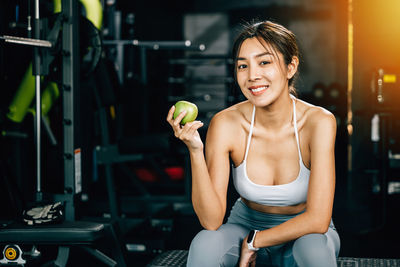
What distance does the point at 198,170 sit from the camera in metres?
1.70

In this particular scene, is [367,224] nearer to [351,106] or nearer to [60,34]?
[351,106]

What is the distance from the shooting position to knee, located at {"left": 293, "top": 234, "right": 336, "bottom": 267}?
1.55 m

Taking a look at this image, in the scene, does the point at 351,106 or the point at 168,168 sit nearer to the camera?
the point at 351,106

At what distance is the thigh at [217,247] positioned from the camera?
1.65 meters

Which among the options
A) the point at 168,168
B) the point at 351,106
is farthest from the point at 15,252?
the point at 168,168

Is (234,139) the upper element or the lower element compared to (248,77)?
lower

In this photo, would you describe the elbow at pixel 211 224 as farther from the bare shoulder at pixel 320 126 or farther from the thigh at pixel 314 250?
the bare shoulder at pixel 320 126

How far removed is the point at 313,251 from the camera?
156cm

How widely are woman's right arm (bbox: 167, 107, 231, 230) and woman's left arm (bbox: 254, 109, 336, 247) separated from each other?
0.62 feet

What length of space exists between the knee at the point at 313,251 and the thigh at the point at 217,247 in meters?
0.22

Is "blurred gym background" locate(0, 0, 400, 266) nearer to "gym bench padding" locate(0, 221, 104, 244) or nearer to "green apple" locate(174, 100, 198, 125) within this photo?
"gym bench padding" locate(0, 221, 104, 244)

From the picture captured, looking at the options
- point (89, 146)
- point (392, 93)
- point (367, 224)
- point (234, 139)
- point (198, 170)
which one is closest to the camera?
point (198, 170)

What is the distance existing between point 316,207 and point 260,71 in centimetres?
49

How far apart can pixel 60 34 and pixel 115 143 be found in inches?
49.9
